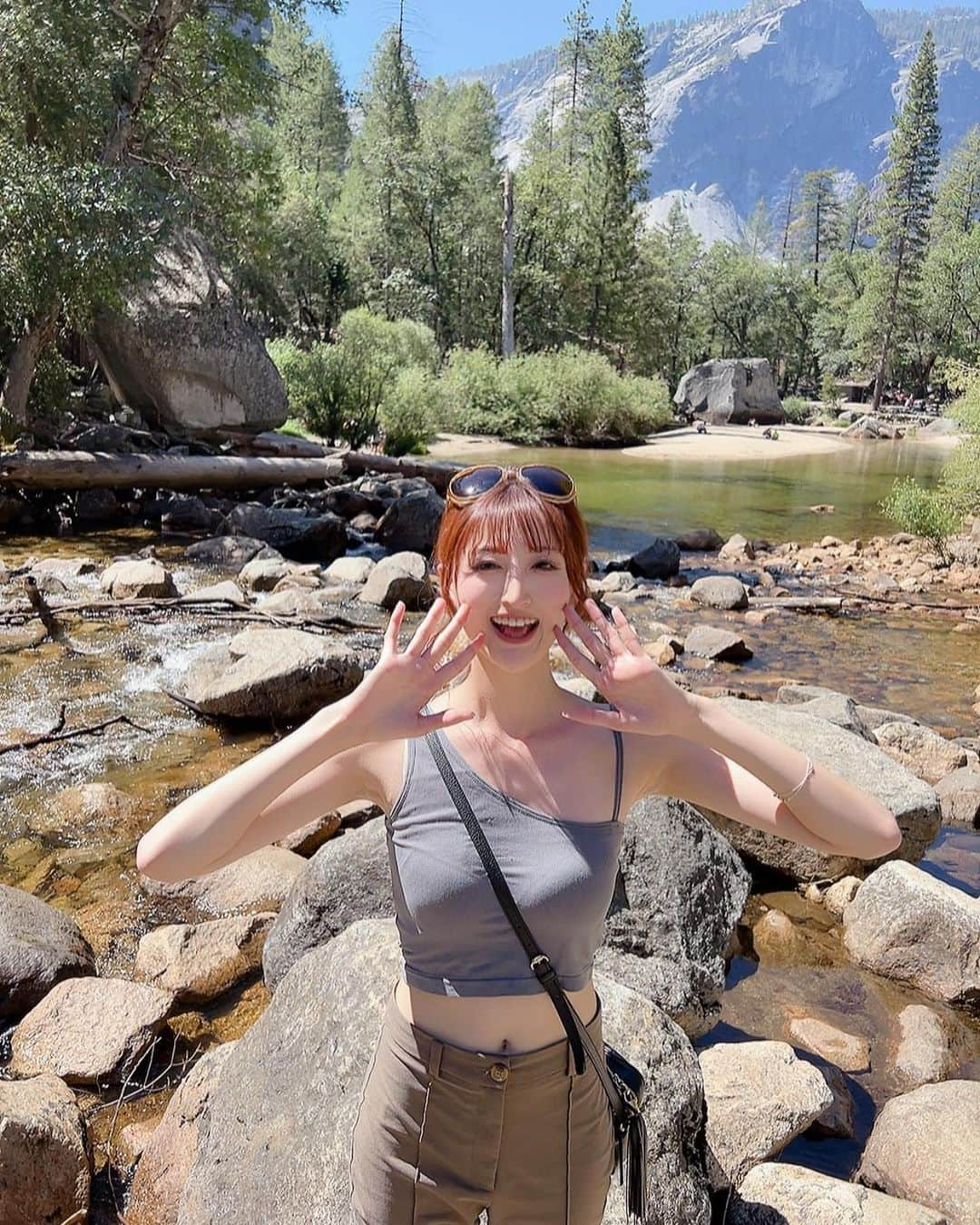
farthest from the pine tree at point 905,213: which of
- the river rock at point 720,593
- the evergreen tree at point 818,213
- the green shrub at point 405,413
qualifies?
the river rock at point 720,593

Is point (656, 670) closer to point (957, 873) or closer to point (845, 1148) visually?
point (845, 1148)

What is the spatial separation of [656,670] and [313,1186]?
1686mm

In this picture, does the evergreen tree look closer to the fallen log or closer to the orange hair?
the fallen log

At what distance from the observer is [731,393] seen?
149 feet

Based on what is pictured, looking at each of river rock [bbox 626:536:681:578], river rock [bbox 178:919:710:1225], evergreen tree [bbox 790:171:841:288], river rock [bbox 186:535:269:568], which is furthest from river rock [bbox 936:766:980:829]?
evergreen tree [bbox 790:171:841:288]

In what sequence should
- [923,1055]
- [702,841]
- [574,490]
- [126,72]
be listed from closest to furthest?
[574,490] → [923,1055] → [702,841] → [126,72]

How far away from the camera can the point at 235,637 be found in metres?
8.49

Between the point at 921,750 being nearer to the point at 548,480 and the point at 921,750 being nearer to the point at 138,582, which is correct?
the point at 548,480

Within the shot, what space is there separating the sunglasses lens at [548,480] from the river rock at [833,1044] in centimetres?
336

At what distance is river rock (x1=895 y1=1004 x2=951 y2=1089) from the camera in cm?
391

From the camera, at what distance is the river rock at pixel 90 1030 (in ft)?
11.6

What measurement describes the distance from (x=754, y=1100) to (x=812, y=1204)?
0.45 m

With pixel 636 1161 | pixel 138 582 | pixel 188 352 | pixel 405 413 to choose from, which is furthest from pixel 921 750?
pixel 405 413

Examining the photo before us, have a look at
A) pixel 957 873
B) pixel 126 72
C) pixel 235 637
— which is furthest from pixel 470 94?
pixel 957 873
